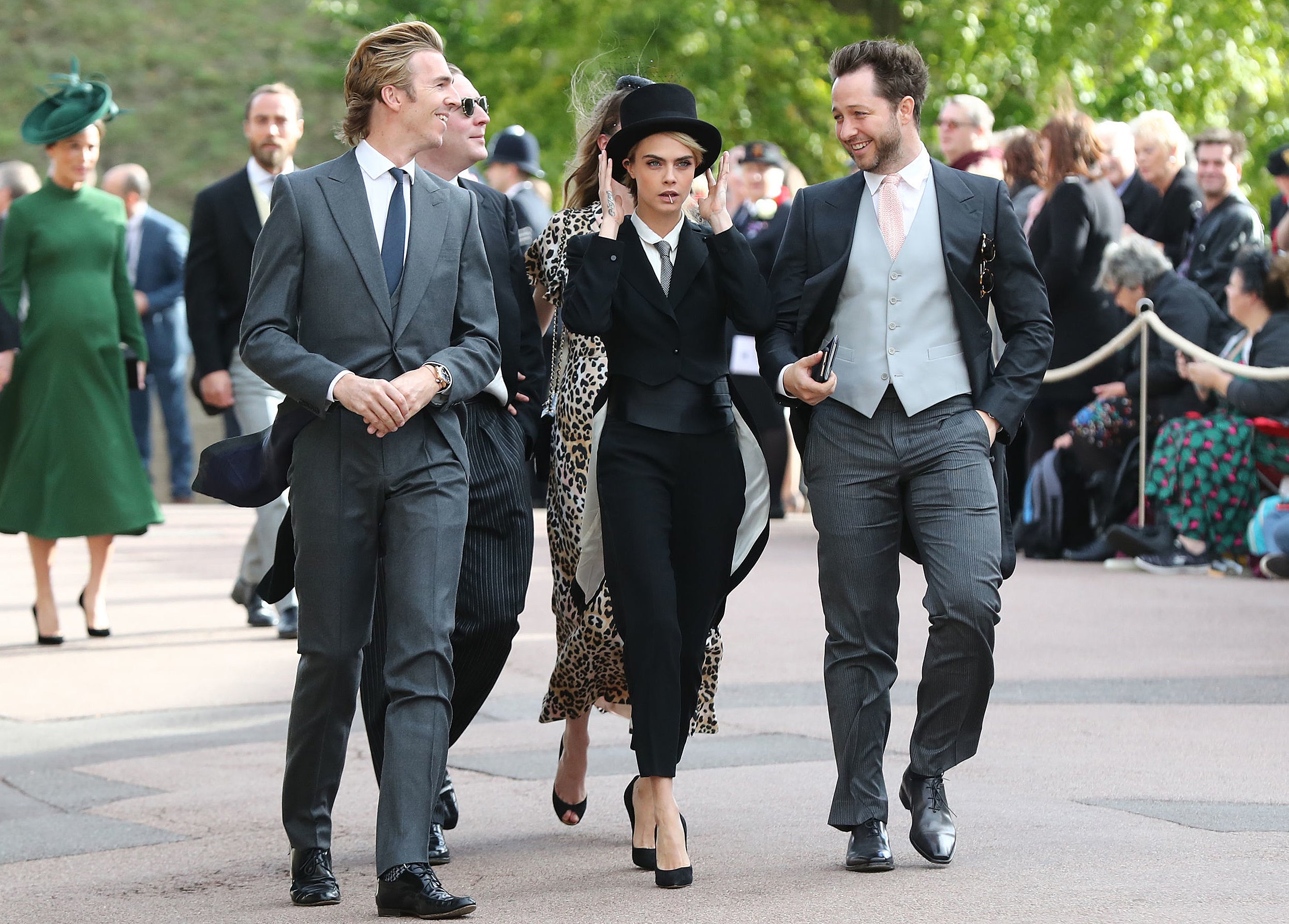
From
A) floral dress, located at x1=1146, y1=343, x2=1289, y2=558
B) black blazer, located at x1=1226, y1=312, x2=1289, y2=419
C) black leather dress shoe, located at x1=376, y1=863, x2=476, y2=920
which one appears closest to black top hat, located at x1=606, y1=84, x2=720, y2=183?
black leather dress shoe, located at x1=376, y1=863, x2=476, y2=920

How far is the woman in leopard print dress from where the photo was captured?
5.52m

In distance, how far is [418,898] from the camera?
4598 millimetres

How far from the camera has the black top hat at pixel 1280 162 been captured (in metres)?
12.4

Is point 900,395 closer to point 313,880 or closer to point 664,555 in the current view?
point 664,555

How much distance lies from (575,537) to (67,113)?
5.00 metres

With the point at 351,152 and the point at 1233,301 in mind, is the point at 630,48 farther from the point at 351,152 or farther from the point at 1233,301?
the point at 1233,301

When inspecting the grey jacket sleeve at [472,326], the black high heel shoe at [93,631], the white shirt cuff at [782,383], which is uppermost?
the grey jacket sleeve at [472,326]

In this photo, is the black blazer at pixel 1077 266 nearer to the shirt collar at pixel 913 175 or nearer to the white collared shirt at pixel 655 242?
the shirt collar at pixel 913 175

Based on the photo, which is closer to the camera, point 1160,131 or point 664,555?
point 664,555

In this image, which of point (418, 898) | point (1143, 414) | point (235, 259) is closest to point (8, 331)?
point (235, 259)

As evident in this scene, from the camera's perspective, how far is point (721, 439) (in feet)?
17.5

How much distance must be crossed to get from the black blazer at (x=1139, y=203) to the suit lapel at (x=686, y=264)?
26.8ft

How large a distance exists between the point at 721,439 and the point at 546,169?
22078 mm

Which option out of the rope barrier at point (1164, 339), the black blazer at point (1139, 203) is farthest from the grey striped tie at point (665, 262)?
the black blazer at point (1139, 203)
